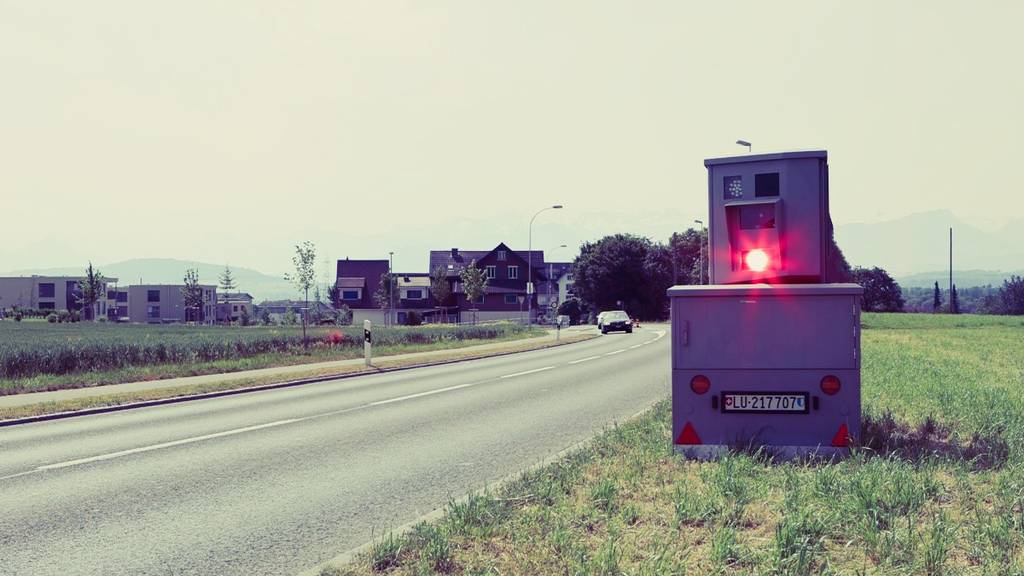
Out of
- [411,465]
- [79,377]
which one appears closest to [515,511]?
[411,465]

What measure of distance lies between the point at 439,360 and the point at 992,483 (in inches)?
761

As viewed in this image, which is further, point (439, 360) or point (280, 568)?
point (439, 360)

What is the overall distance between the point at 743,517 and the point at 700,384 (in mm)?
2236

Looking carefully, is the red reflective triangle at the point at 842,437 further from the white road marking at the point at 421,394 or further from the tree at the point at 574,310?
the tree at the point at 574,310

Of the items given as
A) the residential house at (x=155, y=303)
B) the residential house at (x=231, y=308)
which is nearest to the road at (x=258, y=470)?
the residential house at (x=231, y=308)

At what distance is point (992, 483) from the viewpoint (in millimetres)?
5754

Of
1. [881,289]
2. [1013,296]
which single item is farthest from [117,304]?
[1013,296]

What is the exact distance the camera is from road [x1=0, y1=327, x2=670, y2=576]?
16.6 ft

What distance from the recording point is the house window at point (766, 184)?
27.1 ft

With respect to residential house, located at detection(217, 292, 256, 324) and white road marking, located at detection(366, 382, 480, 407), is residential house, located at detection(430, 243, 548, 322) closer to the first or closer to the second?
residential house, located at detection(217, 292, 256, 324)

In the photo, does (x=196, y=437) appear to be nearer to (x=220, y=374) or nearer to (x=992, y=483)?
(x=992, y=483)

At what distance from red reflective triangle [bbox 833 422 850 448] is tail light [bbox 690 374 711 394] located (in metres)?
1.19

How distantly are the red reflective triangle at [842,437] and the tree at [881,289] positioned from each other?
391 ft

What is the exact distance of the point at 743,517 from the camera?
500 cm
